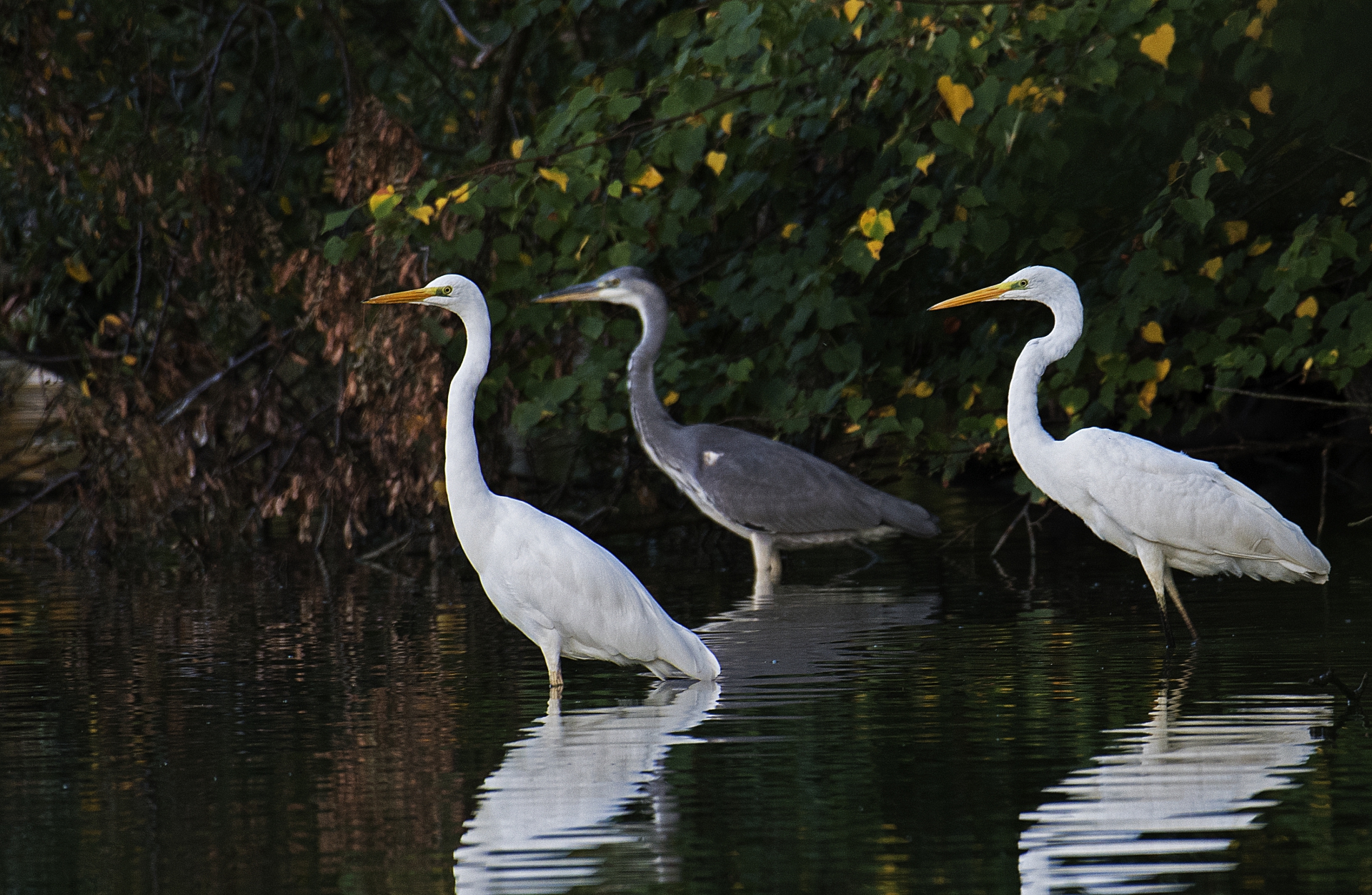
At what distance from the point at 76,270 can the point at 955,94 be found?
6899mm

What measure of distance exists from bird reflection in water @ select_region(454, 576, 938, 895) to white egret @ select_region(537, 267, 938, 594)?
1737mm

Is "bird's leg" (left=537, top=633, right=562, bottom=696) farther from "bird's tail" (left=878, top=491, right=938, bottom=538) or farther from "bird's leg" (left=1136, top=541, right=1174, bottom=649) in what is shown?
"bird's tail" (left=878, top=491, right=938, bottom=538)

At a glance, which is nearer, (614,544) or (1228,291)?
(1228,291)

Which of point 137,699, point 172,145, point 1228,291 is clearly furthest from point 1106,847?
point 172,145

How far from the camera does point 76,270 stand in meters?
12.3

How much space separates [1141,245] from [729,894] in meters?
6.71

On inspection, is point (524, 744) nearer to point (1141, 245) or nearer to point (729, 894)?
point (729, 894)

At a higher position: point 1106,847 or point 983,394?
point 983,394

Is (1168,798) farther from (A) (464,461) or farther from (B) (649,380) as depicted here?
(B) (649,380)

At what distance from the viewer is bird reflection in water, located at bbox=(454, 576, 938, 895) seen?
418 centimetres

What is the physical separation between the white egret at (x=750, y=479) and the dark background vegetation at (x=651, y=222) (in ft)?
0.72

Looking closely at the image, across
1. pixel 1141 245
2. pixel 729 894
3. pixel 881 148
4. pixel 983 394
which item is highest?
pixel 881 148

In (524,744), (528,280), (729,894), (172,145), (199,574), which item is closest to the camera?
(729,894)

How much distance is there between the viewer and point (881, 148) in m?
10.5
